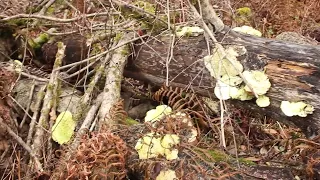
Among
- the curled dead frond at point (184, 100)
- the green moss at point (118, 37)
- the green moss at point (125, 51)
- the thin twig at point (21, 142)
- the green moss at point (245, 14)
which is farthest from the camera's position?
the green moss at point (245, 14)

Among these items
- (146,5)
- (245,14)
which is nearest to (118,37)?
(146,5)

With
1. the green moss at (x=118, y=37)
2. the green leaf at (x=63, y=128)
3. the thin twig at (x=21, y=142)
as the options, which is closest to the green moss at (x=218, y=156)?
the green leaf at (x=63, y=128)

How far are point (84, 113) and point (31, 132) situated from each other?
1.28ft

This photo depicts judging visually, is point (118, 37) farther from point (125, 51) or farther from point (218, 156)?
point (218, 156)

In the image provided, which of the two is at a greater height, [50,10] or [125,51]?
[50,10]

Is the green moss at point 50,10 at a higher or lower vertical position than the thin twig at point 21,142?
higher

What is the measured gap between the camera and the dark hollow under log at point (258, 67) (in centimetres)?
259

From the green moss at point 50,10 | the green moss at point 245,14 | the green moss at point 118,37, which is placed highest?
the green moss at point 50,10

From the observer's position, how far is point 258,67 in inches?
110

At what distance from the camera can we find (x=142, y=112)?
3758 mm

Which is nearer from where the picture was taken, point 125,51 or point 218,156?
point 218,156

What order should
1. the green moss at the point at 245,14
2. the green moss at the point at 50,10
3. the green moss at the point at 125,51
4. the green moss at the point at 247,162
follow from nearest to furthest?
the green moss at the point at 247,162
the green moss at the point at 125,51
the green moss at the point at 50,10
the green moss at the point at 245,14

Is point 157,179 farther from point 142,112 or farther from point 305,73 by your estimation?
point 142,112

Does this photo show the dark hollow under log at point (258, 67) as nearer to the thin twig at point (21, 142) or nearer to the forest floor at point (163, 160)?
the forest floor at point (163, 160)
